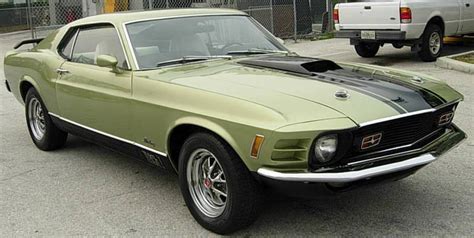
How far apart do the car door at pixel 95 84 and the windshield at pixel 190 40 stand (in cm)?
18

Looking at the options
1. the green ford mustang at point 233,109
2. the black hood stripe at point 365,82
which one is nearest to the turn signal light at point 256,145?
the green ford mustang at point 233,109

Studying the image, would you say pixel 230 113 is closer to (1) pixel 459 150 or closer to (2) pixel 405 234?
(2) pixel 405 234

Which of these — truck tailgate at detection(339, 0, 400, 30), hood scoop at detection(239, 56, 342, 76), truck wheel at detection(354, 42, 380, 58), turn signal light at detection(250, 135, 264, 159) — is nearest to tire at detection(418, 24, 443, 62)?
truck tailgate at detection(339, 0, 400, 30)

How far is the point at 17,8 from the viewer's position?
2753cm

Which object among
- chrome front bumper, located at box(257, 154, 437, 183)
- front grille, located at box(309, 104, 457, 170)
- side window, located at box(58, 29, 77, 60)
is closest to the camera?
chrome front bumper, located at box(257, 154, 437, 183)

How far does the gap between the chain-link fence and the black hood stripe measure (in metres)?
11.1

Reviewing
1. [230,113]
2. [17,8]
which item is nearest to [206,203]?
[230,113]

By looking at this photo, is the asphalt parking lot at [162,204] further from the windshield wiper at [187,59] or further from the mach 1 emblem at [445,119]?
the windshield wiper at [187,59]

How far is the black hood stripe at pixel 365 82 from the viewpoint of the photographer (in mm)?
3510

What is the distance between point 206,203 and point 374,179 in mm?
1207

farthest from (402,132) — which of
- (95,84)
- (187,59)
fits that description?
(95,84)

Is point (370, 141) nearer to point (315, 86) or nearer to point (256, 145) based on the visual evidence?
point (315, 86)

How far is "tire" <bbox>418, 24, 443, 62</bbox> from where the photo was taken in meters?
11.1

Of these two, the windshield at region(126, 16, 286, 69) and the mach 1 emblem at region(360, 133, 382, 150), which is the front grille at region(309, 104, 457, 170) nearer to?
the mach 1 emblem at region(360, 133, 382, 150)
